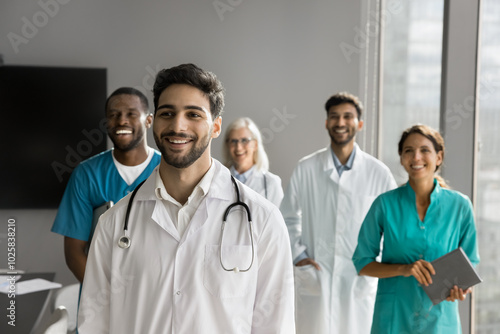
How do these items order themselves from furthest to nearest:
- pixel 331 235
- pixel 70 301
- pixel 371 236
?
pixel 331 235 < pixel 70 301 < pixel 371 236

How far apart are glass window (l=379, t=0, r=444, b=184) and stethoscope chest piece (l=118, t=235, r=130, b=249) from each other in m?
2.33

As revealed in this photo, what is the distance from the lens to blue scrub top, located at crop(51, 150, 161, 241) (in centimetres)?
228

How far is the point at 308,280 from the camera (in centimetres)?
316

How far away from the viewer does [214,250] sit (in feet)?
4.48

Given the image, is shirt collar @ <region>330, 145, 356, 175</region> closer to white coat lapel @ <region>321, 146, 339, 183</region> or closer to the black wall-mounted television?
white coat lapel @ <region>321, 146, 339, 183</region>

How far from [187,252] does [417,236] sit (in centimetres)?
124

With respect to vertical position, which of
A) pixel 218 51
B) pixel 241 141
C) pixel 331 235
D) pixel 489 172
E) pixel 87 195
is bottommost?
pixel 331 235

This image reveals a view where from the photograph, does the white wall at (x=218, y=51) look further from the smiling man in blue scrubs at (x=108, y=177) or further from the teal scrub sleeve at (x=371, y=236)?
the teal scrub sleeve at (x=371, y=236)

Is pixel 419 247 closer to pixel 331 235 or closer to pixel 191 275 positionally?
pixel 331 235

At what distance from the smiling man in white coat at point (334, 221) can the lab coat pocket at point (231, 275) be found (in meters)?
1.80

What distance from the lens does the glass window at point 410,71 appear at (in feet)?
10.8

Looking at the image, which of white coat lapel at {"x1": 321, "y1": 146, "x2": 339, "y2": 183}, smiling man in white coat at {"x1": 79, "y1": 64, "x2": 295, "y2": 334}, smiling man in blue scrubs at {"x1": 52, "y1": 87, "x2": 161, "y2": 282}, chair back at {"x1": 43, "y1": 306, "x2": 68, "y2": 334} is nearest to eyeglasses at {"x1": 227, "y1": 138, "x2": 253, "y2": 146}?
white coat lapel at {"x1": 321, "y1": 146, "x2": 339, "y2": 183}

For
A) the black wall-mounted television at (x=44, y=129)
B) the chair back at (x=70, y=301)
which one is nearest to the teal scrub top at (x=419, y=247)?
the chair back at (x=70, y=301)

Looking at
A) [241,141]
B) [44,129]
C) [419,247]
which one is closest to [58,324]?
[419,247]
